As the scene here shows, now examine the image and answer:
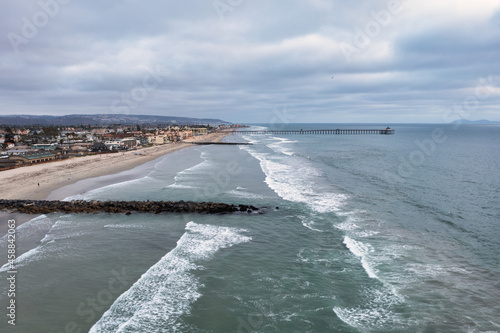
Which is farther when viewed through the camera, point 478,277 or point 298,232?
point 298,232

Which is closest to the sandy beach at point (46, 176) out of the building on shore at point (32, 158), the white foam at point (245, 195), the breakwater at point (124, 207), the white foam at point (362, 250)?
the building on shore at point (32, 158)

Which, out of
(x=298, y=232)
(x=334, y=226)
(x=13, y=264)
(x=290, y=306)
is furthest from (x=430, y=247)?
(x=13, y=264)

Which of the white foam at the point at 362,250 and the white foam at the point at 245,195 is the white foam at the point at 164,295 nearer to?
the white foam at the point at 362,250

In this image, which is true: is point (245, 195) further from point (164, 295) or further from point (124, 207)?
point (164, 295)

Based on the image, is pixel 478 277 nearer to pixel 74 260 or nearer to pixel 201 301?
pixel 201 301

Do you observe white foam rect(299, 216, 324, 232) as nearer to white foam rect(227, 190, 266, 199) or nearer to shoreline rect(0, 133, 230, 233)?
white foam rect(227, 190, 266, 199)

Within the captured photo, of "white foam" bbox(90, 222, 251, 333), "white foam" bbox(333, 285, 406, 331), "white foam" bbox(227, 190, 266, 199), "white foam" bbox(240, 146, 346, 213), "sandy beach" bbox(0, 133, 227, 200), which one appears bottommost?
"sandy beach" bbox(0, 133, 227, 200)

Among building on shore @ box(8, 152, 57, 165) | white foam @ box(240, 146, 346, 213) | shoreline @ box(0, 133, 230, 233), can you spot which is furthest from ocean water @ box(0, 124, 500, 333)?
building on shore @ box(8, 152, 57, 165)
